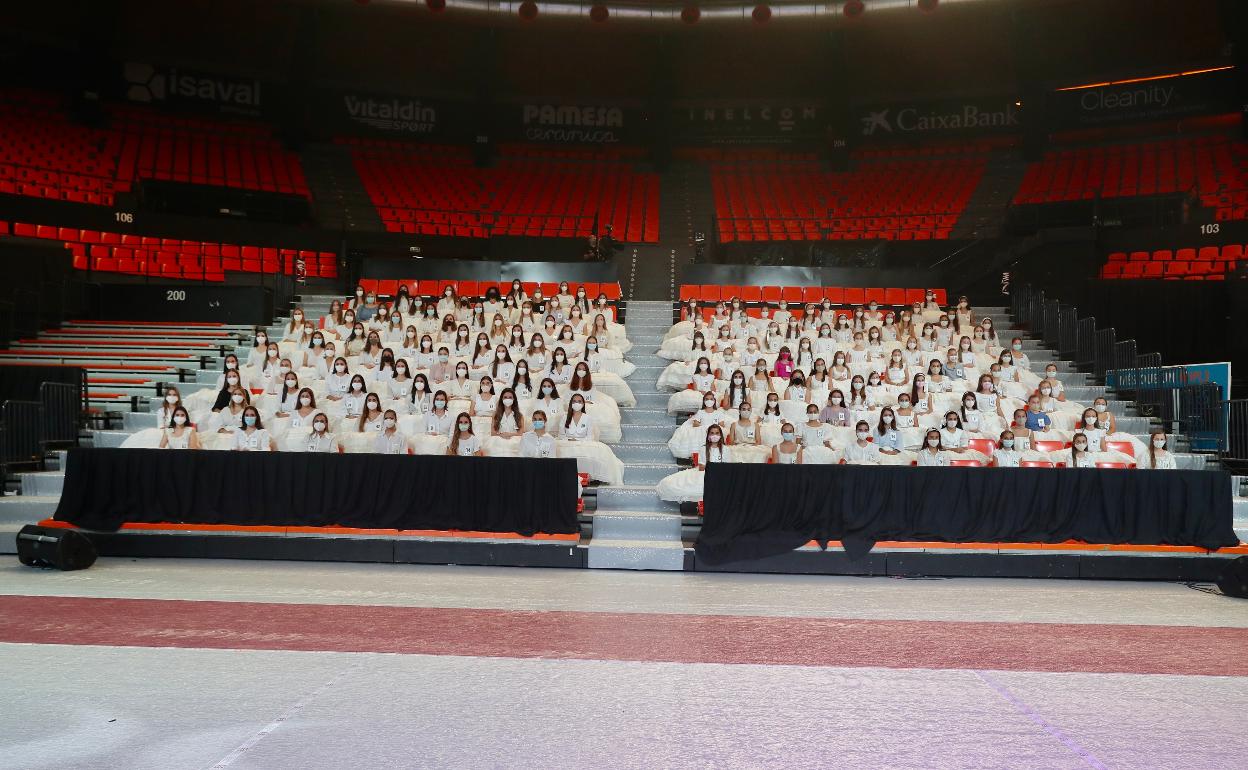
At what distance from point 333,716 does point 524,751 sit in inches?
38.2

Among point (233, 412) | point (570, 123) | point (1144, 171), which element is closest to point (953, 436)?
point (233, 412)

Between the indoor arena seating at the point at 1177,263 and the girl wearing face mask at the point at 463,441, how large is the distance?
14.0 meters

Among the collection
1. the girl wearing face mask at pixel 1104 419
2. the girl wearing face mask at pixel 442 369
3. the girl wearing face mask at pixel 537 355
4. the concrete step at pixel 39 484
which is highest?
the girl wearing face mask at pixel 537 355

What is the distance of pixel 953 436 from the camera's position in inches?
451

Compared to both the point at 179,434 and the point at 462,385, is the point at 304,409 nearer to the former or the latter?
the point at 179,434

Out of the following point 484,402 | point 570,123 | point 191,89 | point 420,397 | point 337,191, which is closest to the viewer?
point 484,402

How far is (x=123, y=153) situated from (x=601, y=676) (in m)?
25.3

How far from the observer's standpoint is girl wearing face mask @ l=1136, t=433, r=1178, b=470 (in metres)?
A: 11.1

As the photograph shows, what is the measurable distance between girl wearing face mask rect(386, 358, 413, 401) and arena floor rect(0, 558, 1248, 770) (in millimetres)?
4797

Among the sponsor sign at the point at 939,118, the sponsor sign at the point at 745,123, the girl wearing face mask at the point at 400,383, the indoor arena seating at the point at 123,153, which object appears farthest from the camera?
the sponsor sign at the point at 745,123

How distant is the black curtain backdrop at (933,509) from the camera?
9328 millimetres

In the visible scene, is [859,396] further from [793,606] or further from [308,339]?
[308,339]

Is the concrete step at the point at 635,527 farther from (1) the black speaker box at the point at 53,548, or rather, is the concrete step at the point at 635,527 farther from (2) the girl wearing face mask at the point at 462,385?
(1) the black speaker box at the point at 53,548

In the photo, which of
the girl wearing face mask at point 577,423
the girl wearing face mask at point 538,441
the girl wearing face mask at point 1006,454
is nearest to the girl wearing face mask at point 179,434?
the girl wearing face mask at point 538,441
